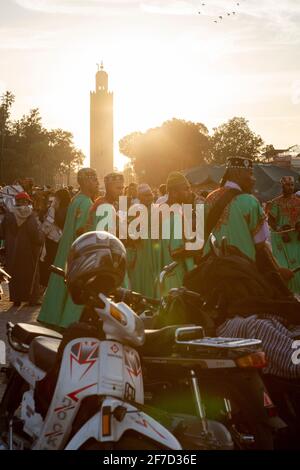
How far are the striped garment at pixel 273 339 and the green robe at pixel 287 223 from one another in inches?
327

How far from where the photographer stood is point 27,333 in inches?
212

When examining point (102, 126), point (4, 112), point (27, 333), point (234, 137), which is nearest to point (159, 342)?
point (27, 333)

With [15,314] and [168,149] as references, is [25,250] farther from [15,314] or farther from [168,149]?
[168,149]

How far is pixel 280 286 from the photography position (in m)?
6.38

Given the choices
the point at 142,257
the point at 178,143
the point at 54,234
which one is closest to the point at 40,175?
the point at 178,143

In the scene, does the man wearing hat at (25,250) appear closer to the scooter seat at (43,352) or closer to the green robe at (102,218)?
the green robe at (102,218)

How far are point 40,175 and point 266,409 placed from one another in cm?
6687

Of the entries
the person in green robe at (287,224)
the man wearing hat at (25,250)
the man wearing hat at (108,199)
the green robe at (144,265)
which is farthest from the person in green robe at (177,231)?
the man wearing hat at (25,250)

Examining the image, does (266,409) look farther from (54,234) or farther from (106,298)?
(54,234)

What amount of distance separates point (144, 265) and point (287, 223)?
304 cm

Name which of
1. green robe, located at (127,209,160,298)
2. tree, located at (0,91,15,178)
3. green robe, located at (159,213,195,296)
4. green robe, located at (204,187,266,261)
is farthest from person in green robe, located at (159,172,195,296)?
tree, located at (0,91,15,178)

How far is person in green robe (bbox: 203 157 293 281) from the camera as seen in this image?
802 centimetres

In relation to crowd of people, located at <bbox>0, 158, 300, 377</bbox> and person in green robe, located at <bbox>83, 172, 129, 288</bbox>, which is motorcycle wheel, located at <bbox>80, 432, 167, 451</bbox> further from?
person in green robe, located at <bbox>83, 172, 129, 288</bbox>

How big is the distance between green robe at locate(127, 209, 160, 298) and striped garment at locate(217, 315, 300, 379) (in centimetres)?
591
